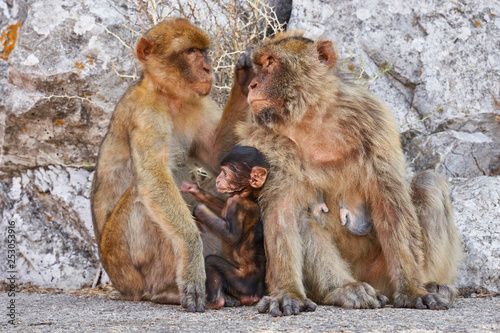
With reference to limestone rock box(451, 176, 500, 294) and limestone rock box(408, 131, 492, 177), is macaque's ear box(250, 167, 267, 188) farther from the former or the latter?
limestone rock box(408, 131, 492, 177)

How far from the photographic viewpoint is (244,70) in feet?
12.2

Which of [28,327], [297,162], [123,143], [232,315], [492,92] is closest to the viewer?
[28,327]

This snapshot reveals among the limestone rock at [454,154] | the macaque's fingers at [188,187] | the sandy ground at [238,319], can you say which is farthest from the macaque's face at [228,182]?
the limestone rock at [454,154]

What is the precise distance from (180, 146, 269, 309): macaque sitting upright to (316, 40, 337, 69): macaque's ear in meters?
0.68

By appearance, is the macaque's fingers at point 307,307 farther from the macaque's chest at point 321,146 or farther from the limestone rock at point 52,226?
the limestone rock at point 52,226

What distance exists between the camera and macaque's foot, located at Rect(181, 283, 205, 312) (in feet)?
10.2

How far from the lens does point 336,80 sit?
3.48 meters

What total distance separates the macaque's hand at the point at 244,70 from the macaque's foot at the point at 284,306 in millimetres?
1393

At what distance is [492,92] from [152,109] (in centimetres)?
306

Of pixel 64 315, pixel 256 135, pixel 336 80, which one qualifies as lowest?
pixel 64 315

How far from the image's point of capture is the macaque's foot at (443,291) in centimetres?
324

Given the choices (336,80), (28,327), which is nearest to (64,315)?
(28,327)

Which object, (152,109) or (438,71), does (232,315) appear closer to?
(152,109)

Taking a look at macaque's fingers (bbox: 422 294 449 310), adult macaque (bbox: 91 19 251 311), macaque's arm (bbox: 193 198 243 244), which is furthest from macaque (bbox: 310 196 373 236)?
adult macaque (bbox: 91 19 251 311)
